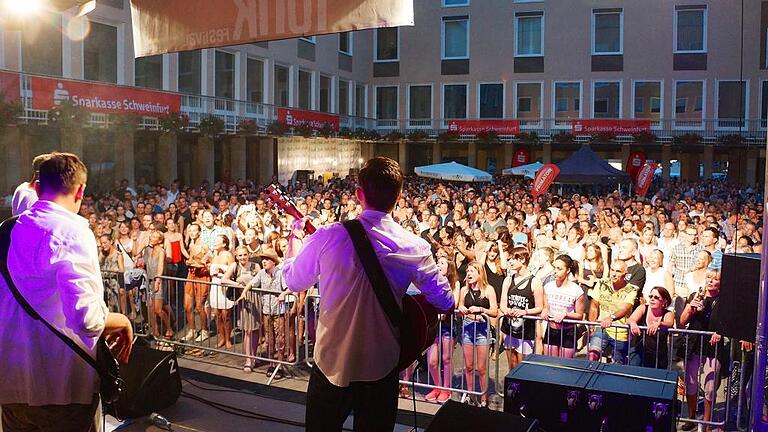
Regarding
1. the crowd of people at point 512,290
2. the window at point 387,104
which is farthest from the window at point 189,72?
the crowd of people at point 512,290

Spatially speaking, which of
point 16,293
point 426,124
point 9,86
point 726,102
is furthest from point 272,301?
point 726,102

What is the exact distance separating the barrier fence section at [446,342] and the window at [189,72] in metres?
18.4

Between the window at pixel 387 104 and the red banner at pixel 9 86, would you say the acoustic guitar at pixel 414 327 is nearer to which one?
the red banner at pixel 9 86

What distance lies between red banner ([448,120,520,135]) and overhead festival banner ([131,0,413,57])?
33.6 meters

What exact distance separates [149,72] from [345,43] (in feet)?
49.4

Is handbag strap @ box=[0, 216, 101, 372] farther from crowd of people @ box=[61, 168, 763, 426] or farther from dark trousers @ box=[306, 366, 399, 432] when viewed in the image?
crowd of people @ box=[61, 168, 763, 426]

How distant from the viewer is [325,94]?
3538 centimetres

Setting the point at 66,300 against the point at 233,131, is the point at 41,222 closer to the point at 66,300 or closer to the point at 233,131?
the point at 66,300

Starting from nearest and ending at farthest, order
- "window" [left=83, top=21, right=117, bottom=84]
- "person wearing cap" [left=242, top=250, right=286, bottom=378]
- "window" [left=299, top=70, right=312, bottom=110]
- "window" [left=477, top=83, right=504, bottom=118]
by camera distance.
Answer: "person wearing cap" [left=242, top=250, right=286, bottom=378] → "window" [left=83, top=21, right=117, bottom=84] → "window" [left=299, top=70, right=312, bottom=110] → "window" [left=477, top=83, right=504, bottom=118]

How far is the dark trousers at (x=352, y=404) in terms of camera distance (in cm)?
321

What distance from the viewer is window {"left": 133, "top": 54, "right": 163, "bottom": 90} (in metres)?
23.5

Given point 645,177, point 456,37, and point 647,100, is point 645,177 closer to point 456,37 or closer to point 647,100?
point 647,100

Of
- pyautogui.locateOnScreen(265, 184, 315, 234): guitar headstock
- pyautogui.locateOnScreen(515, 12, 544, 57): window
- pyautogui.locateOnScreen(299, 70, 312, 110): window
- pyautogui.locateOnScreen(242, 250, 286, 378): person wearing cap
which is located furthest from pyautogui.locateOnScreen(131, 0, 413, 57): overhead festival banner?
pyautogui.locateOnScreen(515, 12, 544, 57): window

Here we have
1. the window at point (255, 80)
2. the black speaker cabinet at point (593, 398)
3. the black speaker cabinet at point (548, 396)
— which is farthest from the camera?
the window at point (255, 80)
